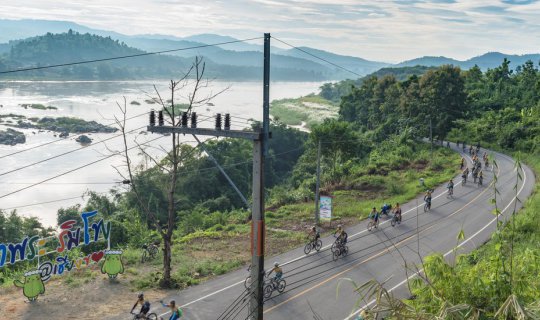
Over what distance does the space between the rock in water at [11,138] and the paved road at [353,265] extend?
80.0 m

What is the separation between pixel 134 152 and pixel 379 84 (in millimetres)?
44801

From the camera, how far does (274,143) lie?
3516 inches

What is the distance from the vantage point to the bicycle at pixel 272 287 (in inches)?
821

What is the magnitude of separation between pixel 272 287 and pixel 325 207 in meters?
11.0

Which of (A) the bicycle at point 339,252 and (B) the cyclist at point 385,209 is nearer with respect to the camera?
(A) the bicycle at point 339,252

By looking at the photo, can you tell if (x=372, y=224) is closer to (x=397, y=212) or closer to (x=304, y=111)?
(x=397, y=212)

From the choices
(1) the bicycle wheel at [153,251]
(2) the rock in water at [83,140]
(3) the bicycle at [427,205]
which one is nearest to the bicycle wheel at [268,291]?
(1) the bicycle wheel at [153,251]

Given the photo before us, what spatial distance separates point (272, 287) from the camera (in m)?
21.1

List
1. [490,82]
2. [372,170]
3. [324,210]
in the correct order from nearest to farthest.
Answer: [324,210], [372,170], [490,82]

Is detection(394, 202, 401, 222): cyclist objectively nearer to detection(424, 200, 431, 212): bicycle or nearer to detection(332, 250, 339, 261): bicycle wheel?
detection(424, 200, 431, 212): bicycle

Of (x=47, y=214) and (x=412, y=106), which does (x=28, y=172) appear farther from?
(x=412, y=106)

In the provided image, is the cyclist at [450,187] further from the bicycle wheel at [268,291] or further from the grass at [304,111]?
the grass at [304,111]

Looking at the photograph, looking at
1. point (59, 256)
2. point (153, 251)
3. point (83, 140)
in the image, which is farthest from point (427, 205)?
point (83, 140)

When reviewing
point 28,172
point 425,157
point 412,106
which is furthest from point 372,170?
point 28,172
